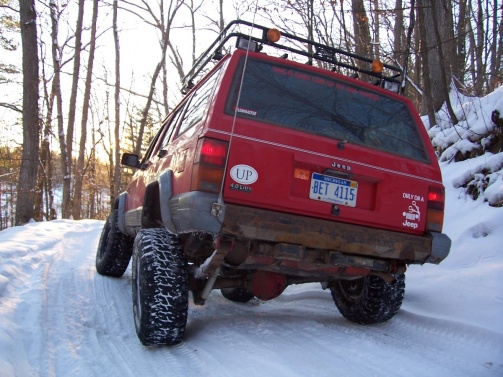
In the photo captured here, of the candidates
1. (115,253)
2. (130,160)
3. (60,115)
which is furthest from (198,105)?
(60,115)

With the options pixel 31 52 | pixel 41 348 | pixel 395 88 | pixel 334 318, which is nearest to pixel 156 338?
pixel 41 348

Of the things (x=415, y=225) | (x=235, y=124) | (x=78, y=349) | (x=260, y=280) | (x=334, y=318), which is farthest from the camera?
(x=334, y=318)

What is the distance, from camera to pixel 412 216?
3.03 metres

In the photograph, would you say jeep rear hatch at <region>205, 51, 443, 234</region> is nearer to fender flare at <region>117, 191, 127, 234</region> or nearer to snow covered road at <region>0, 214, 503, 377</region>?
snow covered road at <region>0, 214, 503, 377</region>

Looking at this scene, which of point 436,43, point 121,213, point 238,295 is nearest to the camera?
point 238,295

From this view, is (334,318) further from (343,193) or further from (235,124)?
(235,124)

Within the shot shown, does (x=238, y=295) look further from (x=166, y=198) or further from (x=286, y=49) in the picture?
(x=286, y=49)

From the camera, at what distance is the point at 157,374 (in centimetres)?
242

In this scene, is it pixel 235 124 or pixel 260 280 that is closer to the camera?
pixel 235 124

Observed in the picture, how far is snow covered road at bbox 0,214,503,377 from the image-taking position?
99.1 inches

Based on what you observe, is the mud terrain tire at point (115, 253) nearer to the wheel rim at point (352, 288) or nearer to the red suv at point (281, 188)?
the red suv at point (281, 188)

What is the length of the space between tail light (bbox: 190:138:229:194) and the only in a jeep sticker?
1.38 m

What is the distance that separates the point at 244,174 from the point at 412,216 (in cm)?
131

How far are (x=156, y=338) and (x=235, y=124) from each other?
149 cm
